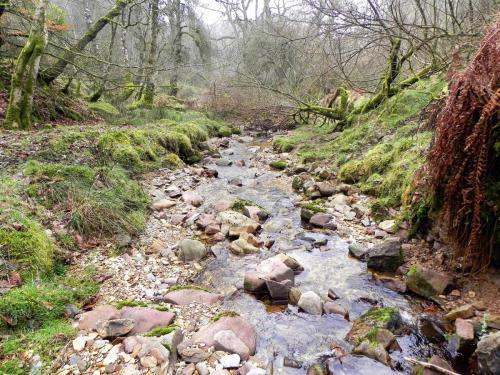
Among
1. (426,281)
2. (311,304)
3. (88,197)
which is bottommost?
(311,304)

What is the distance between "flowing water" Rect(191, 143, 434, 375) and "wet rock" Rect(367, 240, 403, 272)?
145mm

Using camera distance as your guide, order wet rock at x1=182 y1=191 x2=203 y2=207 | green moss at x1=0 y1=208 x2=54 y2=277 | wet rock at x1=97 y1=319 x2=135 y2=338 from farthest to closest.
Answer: wet rock at x1=182 y1=191 x2=203 y2=207 < green moss at x1=0 y1=208 x2=54 y2=277 < wet rock at x1=97 y1=319 x2=135 y2=338

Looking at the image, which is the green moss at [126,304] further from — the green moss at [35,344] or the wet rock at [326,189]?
the wet rock at [326,189]

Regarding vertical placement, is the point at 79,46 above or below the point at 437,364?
above

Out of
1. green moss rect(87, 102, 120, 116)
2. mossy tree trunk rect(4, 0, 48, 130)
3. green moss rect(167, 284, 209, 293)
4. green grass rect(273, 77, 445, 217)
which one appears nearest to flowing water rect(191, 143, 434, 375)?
green moss rect(167, 284, 209, 293)

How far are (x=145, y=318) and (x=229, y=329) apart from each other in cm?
63

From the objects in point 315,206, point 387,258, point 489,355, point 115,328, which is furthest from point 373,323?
point 315,206

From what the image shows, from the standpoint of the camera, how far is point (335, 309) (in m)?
3.03

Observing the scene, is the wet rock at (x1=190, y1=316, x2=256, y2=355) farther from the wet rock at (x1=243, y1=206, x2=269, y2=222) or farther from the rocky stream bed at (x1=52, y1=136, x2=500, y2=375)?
the wet rock at (x1=243, y1=206, x2=269, y2=222)

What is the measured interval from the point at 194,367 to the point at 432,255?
8.32 feet

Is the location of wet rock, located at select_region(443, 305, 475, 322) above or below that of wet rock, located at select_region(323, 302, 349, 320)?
above

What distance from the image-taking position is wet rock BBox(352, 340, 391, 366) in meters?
2.40

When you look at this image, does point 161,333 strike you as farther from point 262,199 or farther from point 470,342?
point 262,199

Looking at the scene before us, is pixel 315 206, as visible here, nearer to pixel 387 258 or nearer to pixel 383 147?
pixel 387 258
